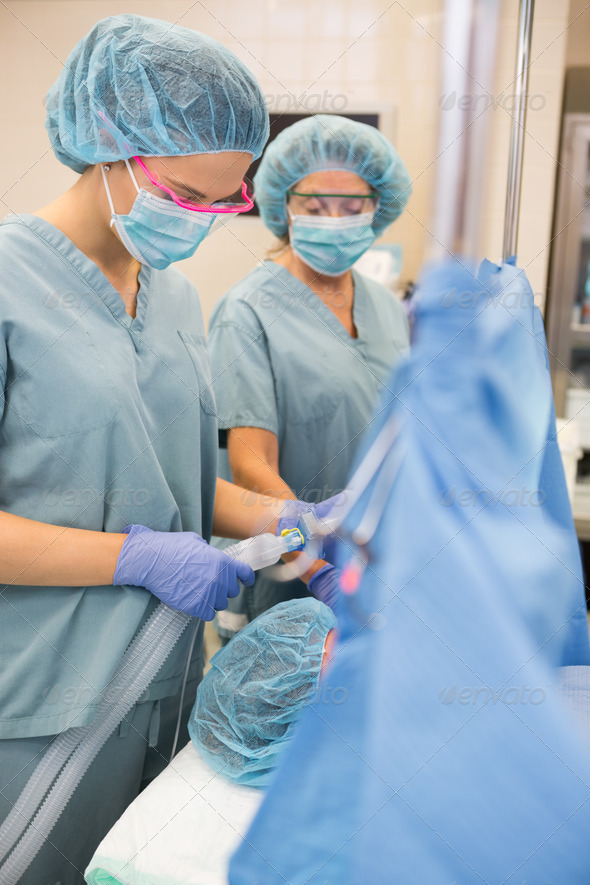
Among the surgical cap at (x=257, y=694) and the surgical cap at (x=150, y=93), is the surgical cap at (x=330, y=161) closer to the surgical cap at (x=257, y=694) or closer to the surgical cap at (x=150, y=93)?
the surgical cap at (x=150, y=93)

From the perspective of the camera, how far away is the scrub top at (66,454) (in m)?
0.89

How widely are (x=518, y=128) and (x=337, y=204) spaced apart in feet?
1.49

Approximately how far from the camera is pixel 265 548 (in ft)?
3.34

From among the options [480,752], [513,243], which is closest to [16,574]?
[480,752]

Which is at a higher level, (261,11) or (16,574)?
(261,11)

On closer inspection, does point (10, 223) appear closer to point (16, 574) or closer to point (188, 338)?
point (188, 338)

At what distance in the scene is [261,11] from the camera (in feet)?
7.99

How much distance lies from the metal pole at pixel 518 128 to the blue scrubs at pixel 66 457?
60cm

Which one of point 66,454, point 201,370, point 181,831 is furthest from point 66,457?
point 181,831

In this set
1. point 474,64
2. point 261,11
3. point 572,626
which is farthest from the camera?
point 261,11

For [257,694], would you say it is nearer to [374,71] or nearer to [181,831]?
[181,831]

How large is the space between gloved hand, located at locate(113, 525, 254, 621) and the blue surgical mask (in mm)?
722

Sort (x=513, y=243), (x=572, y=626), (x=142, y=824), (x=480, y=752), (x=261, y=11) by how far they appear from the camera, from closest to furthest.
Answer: (x=480, y=752), (x=142, y=824), (x=572, y=626), (x=513, y=243), (x=261, y=11)

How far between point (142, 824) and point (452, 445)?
54 cm
